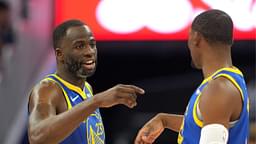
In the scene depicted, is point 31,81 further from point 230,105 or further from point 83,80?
point 230,105

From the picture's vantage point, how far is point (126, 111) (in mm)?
11141

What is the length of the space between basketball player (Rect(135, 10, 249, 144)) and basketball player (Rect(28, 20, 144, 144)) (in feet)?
1.93

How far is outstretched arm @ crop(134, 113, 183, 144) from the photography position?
4543 millimetres

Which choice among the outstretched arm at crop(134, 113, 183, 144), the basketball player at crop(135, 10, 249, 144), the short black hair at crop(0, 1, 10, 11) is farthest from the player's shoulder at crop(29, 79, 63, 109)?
the short black hair at crop(0, 1, 10, 11)

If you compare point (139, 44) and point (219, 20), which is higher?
point (219, 20)

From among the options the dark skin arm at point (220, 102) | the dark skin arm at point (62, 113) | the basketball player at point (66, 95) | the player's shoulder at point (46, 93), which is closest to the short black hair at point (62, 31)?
the basketball player at point (66, 95)

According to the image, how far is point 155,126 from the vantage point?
4.65 metres

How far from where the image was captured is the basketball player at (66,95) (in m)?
4.09

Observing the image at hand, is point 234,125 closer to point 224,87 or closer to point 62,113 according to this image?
point 224,87

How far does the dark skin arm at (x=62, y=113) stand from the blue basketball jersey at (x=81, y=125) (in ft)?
0.66

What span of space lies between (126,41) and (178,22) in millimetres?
614

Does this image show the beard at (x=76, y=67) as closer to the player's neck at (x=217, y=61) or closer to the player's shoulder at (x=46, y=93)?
the player's shoulder at (x=46, y=93)

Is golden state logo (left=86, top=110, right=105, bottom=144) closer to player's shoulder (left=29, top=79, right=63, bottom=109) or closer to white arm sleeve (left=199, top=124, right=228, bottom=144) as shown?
player's shoulder (left=29, top=79, right=63, bottom=109)

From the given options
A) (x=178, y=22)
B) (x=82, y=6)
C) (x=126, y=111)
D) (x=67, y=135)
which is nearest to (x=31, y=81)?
(x=82, y=6)
